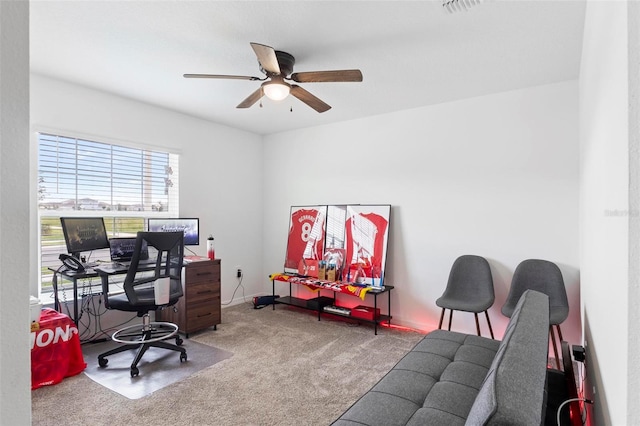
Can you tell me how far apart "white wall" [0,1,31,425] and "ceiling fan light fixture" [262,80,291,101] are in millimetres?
1868

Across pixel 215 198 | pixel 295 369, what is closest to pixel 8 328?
pixel 295 369

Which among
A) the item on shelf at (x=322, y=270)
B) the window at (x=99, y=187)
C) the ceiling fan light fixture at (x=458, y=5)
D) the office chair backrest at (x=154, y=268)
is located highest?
the ceiling fan light fixture at (x=458, y=5)

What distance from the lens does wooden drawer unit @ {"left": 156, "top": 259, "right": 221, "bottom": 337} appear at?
143 inches

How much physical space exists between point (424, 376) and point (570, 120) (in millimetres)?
2785

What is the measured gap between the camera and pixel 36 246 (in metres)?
A: 3.15

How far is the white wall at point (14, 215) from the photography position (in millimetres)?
699

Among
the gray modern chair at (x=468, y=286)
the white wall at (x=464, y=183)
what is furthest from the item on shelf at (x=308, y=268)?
the gray modern chair at (x=468, y=286)

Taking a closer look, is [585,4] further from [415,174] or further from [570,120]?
[415,174]

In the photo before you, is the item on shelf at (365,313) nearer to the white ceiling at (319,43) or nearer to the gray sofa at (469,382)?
the gray sofa at (469,382)

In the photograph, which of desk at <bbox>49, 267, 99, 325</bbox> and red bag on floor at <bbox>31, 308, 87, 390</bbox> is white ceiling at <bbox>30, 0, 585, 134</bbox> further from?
red bag on floor at <bbox>31, 308, 87, 390</bbox>

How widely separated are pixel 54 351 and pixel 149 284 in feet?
2.70

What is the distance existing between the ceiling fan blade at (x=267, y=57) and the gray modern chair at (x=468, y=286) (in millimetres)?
2581

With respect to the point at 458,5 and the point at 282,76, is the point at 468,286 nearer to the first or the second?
the point at 458,5

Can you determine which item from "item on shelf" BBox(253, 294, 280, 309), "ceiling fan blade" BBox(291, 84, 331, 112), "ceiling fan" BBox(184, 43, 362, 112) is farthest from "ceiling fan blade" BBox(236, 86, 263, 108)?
"item on shelf" BBox(253, 294, 280, 309)
